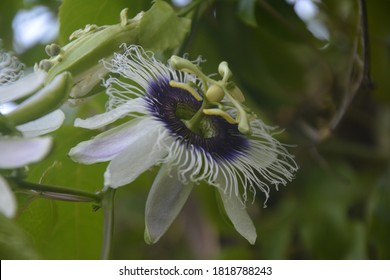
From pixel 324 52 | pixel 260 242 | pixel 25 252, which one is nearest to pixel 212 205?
pixel 260 242

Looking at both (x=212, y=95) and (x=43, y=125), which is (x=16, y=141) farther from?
(x=212, y=95)

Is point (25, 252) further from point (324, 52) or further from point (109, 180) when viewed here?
point (324, 52)

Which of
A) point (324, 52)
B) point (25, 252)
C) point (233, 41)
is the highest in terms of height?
point (25, 252)

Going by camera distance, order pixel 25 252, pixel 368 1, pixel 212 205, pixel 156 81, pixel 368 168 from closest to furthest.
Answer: pixel 25 252, pixel 156 81, pixel 368 1, pixel 212 205, pixel 368 168

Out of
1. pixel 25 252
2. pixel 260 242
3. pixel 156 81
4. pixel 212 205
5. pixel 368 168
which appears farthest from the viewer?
pixel 368 168

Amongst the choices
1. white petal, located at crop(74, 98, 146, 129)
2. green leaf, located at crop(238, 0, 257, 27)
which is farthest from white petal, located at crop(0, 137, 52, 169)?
green leaf, located at crop(238, 0, 257, 27)

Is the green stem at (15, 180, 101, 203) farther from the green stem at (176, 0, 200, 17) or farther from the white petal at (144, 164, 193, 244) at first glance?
the green stem at (176, 0, 200, 17)
